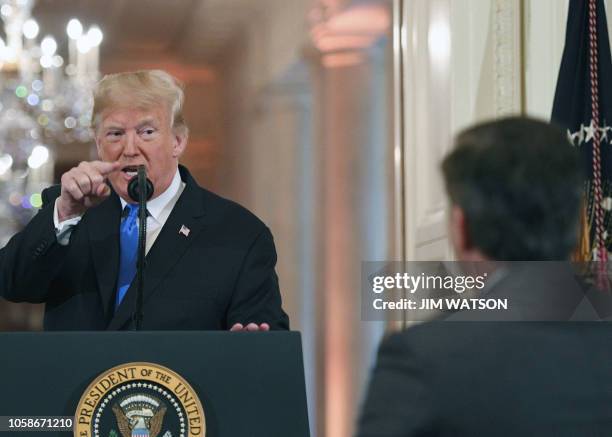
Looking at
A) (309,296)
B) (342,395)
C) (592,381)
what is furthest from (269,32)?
(592,381)

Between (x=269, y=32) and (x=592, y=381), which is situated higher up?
(x=269, y=32)

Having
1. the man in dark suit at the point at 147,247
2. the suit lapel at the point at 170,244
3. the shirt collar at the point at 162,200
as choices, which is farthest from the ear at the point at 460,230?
the shirt collar at the point at 162,200

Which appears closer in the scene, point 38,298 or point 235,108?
point 38,298

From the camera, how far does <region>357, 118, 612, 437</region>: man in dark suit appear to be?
1.38m

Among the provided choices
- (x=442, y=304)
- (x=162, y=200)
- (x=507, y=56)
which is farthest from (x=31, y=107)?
(x=162, y=200)

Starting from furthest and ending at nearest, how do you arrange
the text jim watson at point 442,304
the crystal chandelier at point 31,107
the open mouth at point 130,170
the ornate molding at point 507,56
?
the crystal chandelier at point 31,107 → the ornate molding at point 507,56 → the open mouth at point 130,170 → the text jim watson at point 442,304

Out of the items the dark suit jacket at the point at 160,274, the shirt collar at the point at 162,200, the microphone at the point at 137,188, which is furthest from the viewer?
the shirt collar at the point at 162,200

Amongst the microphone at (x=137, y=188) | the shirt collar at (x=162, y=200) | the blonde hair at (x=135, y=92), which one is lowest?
the microphone at (x=137, y=188)

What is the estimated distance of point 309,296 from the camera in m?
6.46

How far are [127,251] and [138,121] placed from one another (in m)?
0.37

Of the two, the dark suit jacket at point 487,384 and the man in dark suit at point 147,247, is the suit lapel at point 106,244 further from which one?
the dark suit jacket at point 487,384

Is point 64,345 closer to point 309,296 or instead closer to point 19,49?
point 309,296

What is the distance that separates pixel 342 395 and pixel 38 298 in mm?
3716

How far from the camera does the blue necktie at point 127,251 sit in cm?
278
